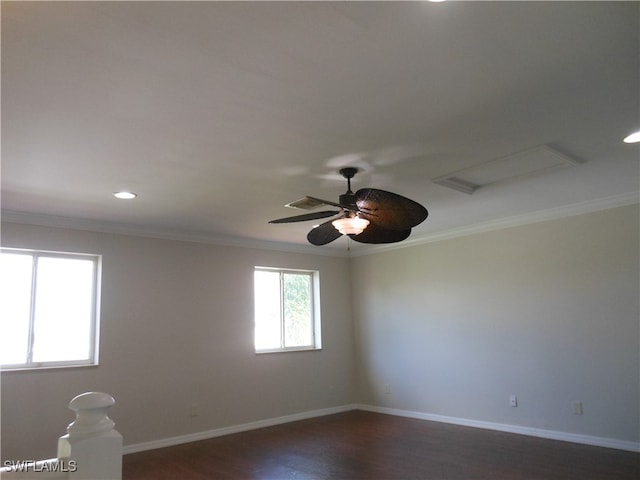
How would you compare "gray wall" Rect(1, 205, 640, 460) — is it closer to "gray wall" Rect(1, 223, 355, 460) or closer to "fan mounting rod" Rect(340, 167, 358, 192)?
"gray wall" Rect(1, 223, 355, 460)

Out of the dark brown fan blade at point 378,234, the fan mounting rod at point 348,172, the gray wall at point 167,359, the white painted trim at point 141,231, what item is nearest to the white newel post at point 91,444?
the dark brown fan blade at point 378,234

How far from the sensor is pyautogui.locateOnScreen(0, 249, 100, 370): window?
432 centimetres

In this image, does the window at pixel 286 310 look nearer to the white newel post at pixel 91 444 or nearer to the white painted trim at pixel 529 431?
the white painted trim at pixel 529 431

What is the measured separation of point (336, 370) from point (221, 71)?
5494mm

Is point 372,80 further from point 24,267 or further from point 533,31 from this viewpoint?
point 24,267

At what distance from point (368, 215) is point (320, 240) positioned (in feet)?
2.42

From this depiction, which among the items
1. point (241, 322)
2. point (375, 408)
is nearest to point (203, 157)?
point (241, 322)

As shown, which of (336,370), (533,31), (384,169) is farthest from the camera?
(336,370)

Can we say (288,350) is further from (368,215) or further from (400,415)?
(368,215)

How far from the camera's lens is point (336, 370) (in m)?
6.83

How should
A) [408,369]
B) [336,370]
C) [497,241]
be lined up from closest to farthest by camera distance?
[497,241] < [408,369] < [336,370]

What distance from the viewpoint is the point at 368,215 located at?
3.03 m

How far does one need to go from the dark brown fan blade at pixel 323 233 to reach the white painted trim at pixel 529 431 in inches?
128

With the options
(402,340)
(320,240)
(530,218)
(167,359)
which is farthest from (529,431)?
(167,359)
